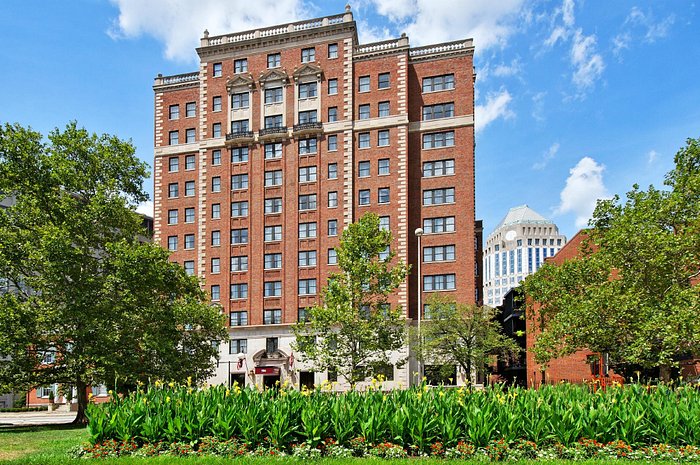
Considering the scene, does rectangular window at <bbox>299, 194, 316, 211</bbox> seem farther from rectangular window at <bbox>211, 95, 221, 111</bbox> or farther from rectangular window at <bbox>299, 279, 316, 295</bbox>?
rectangular window at <bbox>211, 95, 221, 111</bbox>

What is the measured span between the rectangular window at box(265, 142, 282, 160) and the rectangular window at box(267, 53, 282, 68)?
311 inches

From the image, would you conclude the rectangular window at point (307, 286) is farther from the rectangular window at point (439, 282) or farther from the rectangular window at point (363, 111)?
the rectangular window at point (363, 111)

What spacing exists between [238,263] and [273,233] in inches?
181

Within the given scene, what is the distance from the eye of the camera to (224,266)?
62406mm

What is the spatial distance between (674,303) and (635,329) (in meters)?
2.68

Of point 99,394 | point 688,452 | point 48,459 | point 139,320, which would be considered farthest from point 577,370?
point 99,394

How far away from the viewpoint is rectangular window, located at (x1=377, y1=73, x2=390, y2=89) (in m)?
59.9

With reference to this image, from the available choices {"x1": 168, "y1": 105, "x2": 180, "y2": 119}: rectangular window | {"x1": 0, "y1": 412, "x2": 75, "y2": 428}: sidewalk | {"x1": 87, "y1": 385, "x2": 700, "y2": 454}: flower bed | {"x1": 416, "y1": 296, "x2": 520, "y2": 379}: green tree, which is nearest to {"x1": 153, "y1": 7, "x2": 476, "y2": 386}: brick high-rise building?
{"x1": 168, "y1": 105, "x2": 180, "y2": 119}: rectangular window

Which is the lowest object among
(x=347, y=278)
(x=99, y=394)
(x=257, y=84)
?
(x=99, y=394)

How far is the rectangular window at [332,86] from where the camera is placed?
201 ft

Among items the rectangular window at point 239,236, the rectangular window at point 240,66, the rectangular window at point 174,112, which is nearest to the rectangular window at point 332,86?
Answer: the rectangular window at point 240,66

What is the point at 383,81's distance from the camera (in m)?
60.1

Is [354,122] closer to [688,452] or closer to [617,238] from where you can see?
[617,238]

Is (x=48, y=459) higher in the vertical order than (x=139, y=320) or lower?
lower
